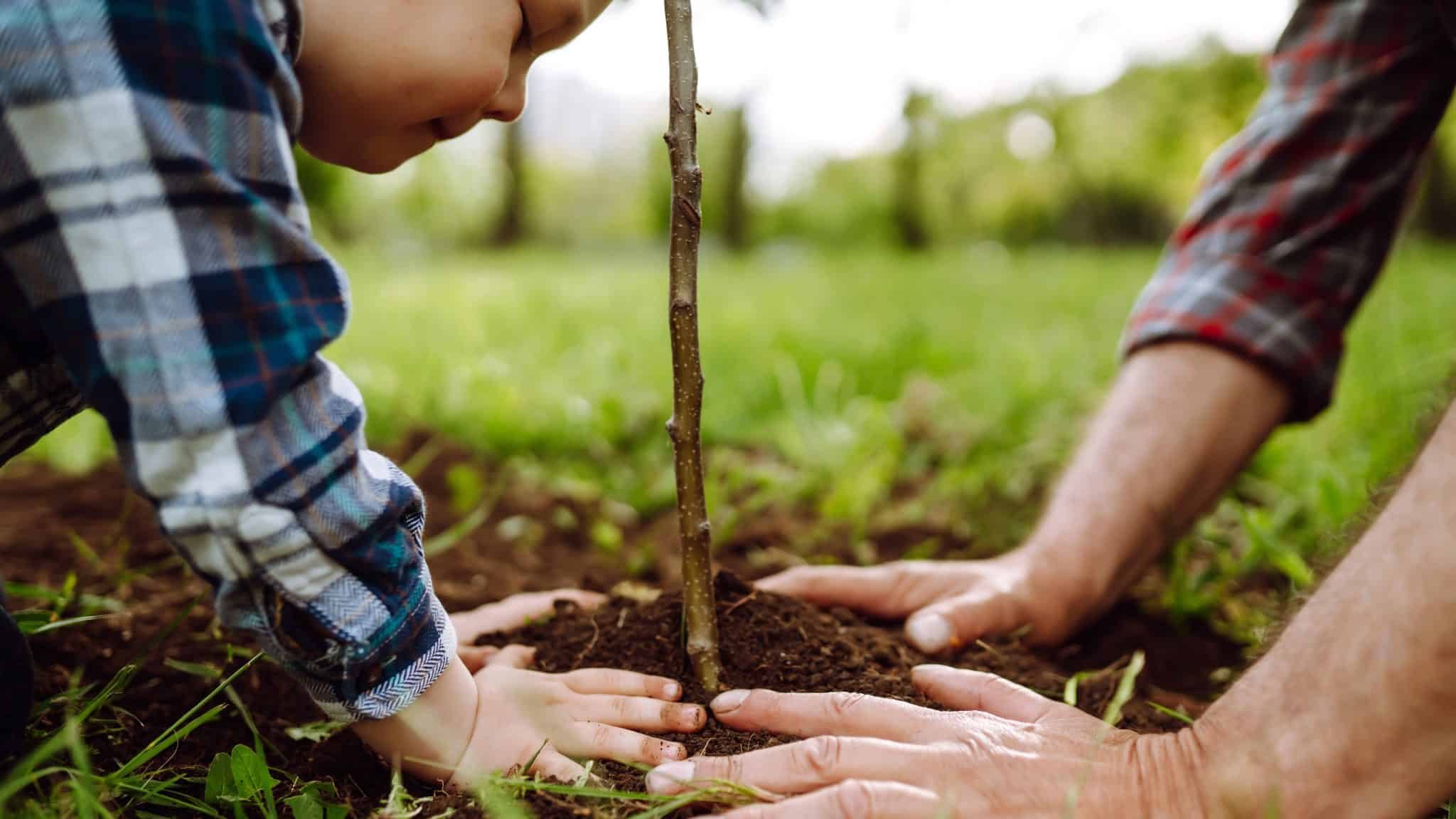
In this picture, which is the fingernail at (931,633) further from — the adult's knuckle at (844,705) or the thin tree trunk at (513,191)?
the thin tree trunk at (513,191)

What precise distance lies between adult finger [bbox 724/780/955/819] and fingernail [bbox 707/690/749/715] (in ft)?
0.72

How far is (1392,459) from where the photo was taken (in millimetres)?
2508

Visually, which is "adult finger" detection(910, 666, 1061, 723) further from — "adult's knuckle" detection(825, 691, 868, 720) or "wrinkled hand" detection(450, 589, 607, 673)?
→ "wrinkled hand" detection(450, 589, 607, 673)

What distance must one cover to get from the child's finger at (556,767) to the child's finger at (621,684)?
0.14 metres

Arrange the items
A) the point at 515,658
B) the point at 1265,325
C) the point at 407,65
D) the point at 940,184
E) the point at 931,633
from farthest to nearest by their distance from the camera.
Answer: the point at 940,184 < the point at 1265,325 < the point at 931,633 < the point at 515,658 < the point at 407,65

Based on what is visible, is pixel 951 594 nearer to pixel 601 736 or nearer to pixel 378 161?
pixel 601 736

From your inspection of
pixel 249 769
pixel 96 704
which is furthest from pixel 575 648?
pixel 96 704

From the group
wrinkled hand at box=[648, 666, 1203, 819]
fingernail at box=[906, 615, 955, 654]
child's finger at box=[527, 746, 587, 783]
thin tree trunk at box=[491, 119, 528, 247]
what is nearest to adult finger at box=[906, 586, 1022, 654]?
fingernail at box=[906, 615, 955, 654]

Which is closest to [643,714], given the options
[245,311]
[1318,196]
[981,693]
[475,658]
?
[475,658]

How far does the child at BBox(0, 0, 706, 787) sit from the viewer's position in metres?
0.91

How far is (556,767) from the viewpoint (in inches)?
47.9

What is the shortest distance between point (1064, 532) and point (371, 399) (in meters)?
2.16

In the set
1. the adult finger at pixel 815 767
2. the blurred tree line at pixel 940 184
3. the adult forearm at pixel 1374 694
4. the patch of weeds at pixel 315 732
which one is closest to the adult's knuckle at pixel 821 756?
the adult finger at pixel 815 767

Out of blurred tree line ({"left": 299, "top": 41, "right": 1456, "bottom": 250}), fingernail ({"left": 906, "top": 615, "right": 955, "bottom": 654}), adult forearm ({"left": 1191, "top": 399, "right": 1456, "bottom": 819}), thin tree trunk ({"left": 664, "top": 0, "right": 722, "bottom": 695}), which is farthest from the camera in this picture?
blurred tree line ({"left": 299, "top": 41, "right": 1456, "bottom": 250})
